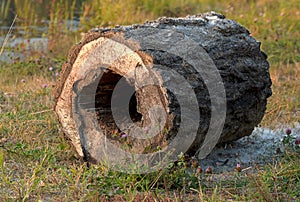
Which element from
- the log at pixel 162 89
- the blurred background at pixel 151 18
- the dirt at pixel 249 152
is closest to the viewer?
the log at pixel 162 89

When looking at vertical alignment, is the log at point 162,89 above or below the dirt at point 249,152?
above

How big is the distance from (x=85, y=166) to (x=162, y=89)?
725mm

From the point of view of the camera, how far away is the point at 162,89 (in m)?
2.97

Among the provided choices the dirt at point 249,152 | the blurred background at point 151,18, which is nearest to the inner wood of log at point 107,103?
the dirt at point 249,152

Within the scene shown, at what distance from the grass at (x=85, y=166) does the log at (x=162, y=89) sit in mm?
198

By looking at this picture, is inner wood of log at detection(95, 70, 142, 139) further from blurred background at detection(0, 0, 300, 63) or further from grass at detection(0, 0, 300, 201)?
blurred background at detection(0, 0, 300, 63)

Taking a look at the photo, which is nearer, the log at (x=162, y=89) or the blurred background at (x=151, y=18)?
the log at (x=162, y=89)

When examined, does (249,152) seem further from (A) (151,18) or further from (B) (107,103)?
(A) (151,18)

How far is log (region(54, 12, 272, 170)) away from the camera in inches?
120

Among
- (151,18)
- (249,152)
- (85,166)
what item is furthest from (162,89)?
(151,18)

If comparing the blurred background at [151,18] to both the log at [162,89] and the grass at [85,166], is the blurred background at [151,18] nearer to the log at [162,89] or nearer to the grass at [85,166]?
the grass at [85,166]

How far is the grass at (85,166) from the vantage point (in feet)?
8.92

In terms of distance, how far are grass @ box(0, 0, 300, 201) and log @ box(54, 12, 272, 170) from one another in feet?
0.65

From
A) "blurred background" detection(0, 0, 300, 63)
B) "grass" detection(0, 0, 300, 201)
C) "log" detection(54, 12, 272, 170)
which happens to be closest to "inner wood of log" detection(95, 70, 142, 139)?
"log" detection(54, 12, 272, 170)
